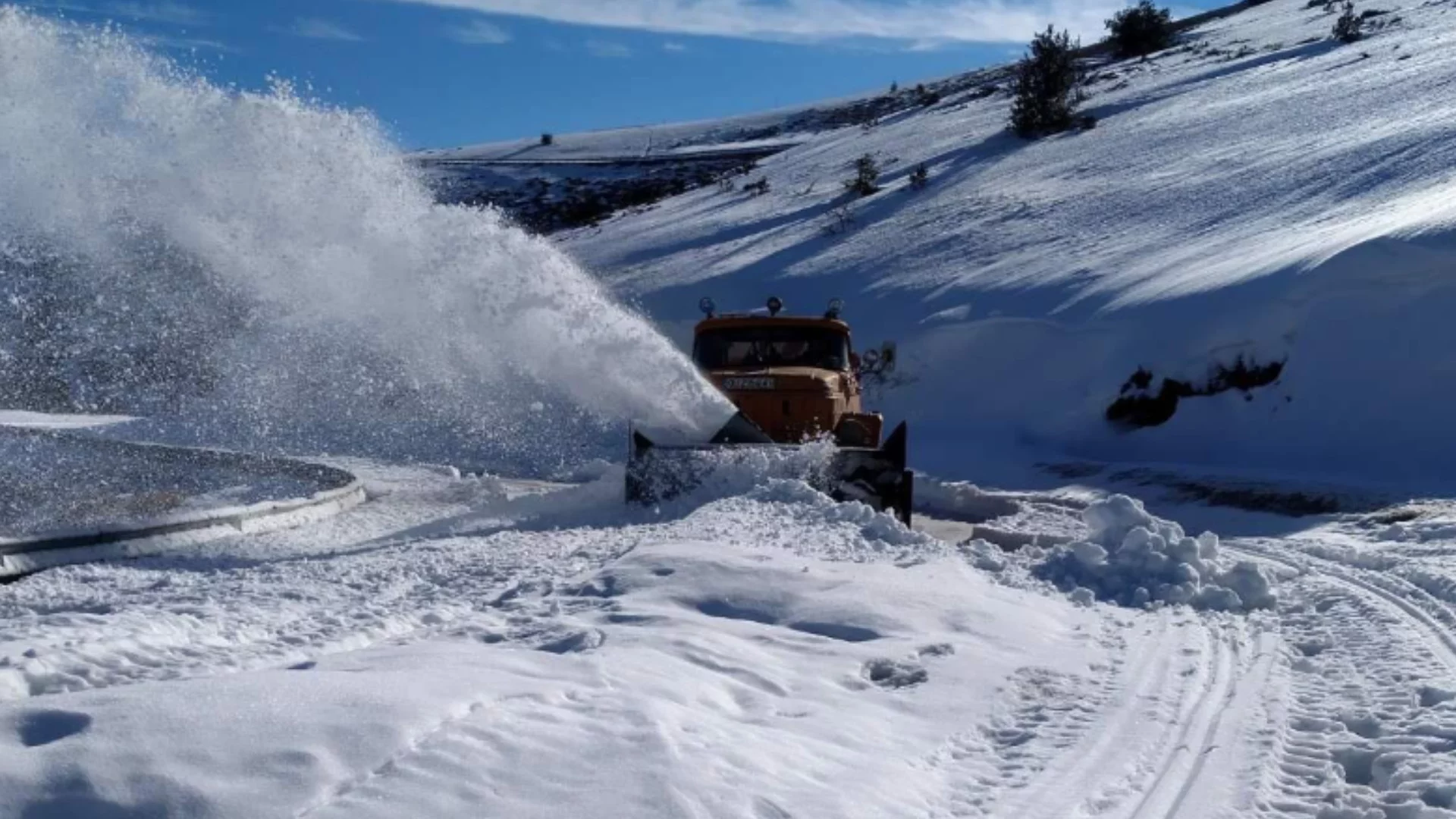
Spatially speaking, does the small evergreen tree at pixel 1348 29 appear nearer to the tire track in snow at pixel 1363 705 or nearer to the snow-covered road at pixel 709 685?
the snow-covered road at pixel 709 685

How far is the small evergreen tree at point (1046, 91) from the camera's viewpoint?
39406 millimetres

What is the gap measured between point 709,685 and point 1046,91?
36.4 metres

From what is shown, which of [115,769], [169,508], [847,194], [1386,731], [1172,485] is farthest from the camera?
[847,194]

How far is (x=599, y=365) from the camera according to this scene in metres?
15.0

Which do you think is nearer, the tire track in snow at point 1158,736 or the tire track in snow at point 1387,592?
the tire track in snow at point 1158,736

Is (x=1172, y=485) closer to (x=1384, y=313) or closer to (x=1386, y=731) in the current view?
(x=1384, y=313)

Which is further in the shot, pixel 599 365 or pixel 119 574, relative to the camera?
pixel 599 365

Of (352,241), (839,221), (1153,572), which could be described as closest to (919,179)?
(839,221)

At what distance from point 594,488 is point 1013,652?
7.72 metres

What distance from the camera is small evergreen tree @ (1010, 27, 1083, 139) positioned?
39406mm

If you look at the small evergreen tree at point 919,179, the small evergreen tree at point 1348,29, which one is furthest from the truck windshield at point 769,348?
the small evergreen tree at point 1348,29

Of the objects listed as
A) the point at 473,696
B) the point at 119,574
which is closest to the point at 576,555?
the point at 119,574

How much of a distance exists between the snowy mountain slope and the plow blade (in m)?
A: 6.61

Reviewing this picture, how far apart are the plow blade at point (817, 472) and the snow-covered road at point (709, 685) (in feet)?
5.76
